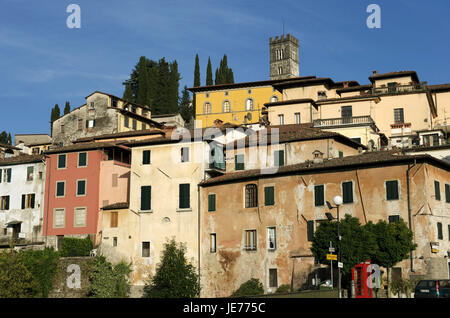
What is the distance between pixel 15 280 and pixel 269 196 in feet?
81.5

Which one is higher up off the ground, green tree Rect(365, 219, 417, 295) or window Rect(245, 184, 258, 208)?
window Rect(245, 184, 258, 208)

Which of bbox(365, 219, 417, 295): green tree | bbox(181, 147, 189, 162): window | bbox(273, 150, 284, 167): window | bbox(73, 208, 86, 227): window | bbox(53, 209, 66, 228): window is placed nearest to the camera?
bbox(365, 219, 417, 295): green tree

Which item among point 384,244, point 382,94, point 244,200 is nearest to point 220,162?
point 244,200

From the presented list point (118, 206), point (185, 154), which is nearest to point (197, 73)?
point (118, 206)

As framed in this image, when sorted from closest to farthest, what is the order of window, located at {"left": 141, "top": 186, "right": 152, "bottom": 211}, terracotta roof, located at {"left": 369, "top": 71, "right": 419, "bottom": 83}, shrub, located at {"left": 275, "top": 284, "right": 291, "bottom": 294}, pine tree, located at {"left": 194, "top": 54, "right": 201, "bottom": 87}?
shrub, located at {"left": 275, "top": 284, "right": 291, "bottom": 294} → window, located at {"left": 141, "top": 186, "right": 152, "bottom": 211} → terracotta roof, located at {"left": 369, "top": 71, "right": 419, "bottom": 83} → pine tree, located at {"left": 194, "top": 54, "right": 201, "bottom": 87}

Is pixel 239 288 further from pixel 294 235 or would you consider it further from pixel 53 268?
pixel 53 268

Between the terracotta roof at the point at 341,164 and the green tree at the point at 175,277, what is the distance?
626cm

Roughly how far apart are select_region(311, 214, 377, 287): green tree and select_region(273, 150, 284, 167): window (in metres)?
14.8

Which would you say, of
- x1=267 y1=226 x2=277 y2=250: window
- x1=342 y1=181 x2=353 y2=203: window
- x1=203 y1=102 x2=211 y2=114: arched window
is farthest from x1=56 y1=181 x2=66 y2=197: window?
x1=203 y1=102 x2=211 y2=114: arched window

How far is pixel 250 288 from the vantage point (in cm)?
4759

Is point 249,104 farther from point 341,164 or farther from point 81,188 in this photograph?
point 341,164

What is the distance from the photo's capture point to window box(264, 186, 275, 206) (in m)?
49.2

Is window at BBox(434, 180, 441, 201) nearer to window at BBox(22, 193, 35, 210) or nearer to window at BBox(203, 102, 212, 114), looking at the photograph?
window at BBox(22, 193, 35, 210)

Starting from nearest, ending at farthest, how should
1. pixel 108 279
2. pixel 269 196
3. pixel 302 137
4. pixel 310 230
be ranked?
pixel 310 230
pixel 269 196
pixel 108 279
pixel 302 137
